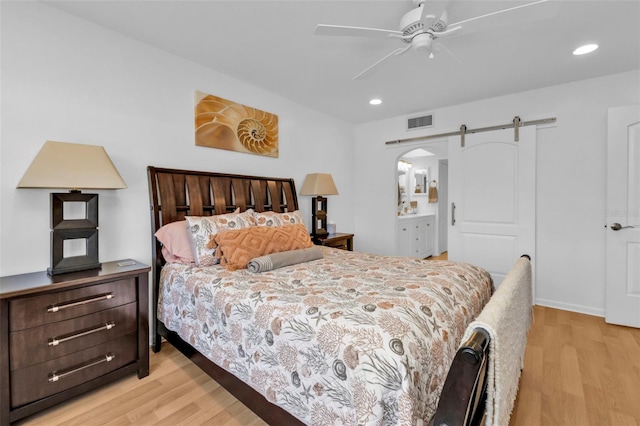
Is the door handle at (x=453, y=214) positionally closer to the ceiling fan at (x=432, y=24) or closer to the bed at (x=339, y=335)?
the bed at (x=339, y=335)

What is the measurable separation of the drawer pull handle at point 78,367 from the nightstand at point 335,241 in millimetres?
2277

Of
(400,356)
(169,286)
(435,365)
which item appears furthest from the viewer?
(169,286)

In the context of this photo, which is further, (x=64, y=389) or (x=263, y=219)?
(x=263, y=219)

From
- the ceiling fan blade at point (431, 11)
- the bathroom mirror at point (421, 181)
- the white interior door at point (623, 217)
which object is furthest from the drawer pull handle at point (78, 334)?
the bathroom mirror at point (421, 181)

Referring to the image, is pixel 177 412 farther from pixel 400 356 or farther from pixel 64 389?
pixel 400 356

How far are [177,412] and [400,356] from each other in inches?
58.5

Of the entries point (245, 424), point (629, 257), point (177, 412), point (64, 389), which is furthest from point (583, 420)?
point (64, 389)

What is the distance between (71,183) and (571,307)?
4.76 metres

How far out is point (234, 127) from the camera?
10.1ft

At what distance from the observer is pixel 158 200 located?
8.10 feet

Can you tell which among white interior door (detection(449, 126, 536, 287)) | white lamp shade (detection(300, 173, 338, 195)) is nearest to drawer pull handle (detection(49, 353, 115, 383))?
white lamp shade (detection(300, 173, 338, 195))

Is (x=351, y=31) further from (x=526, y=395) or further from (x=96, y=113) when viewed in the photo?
(x=526, y=395)

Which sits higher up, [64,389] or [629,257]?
[629,257]

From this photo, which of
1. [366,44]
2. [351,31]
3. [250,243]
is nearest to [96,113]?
[250,243]
